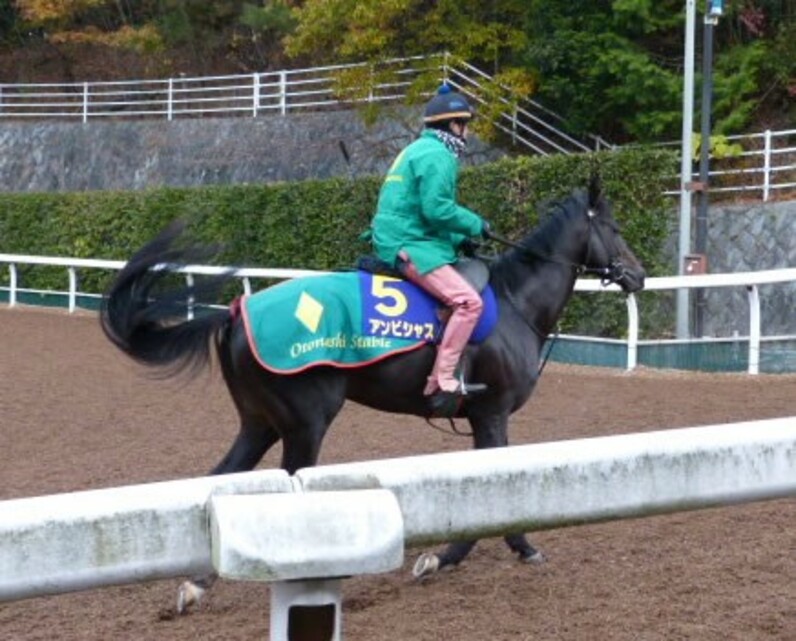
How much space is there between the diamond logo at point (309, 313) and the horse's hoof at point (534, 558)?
4.98 feet

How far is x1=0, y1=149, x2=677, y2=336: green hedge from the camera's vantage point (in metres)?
17.7

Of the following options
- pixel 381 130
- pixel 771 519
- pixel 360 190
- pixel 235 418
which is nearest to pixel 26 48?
pixel 381 130

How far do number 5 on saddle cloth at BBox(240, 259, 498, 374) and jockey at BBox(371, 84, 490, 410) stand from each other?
11 centimetres

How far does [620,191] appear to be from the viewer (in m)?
17.7

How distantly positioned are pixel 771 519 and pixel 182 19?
119 ft

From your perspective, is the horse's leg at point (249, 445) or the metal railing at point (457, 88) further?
the metal railing at point (457, 88)

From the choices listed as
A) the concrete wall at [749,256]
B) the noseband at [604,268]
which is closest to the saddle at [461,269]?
the noseband at [604,268]

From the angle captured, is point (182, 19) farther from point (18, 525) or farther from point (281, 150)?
point (18, 525)

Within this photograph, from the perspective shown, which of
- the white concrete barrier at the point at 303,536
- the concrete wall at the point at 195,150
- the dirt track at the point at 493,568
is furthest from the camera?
the concrete wall at the point at 195,150

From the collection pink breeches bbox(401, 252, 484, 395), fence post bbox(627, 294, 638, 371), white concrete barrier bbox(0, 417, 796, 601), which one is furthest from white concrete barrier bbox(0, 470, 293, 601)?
fence post bbox(627, 294, 638, 371)

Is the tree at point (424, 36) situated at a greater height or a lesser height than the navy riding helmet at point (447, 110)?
greater

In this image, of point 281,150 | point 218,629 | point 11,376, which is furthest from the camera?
point 281,150

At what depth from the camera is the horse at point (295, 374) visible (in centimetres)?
624

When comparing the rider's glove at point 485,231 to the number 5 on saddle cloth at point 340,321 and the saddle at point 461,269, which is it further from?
the number 5 on saddle cloth at point 340,321
